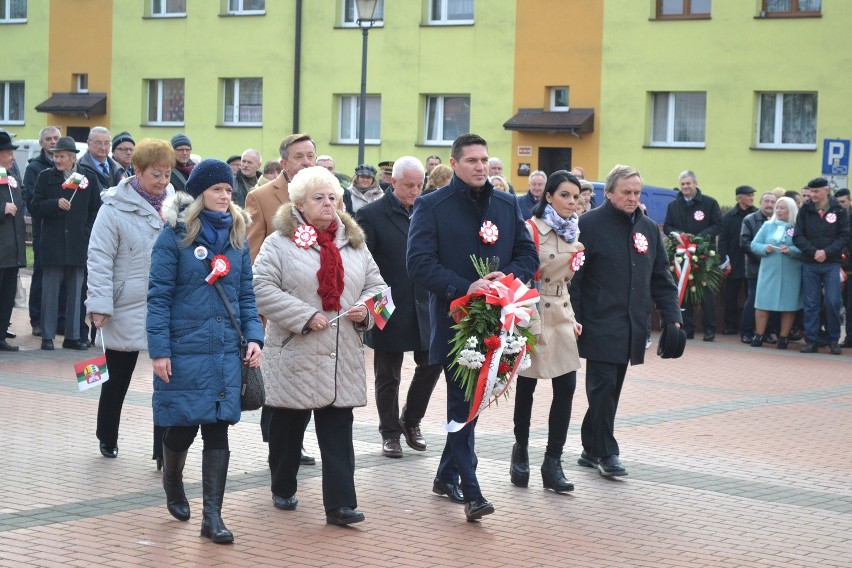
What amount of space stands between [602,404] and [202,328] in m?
3.09

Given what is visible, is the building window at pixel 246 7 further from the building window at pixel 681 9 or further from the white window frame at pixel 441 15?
Answer: the building window at pixel 681 9

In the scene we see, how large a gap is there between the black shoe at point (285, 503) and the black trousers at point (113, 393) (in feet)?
5.37

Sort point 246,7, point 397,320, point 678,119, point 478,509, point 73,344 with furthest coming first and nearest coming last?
point 246,7 < point 678,119 < point 73,344 < point 397,320 < point 478,509

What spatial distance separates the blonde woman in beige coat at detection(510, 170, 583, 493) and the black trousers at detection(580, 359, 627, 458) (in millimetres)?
253

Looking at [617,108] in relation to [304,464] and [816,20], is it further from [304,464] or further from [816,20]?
[304,464]

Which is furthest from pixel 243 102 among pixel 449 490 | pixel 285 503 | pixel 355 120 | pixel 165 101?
pixel 285 503

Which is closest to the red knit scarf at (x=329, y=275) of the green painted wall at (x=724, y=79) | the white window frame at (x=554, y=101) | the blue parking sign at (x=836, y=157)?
the blue parking sign at (x=836, y=157)

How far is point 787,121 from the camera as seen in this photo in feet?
101

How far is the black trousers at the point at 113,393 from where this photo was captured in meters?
9.34

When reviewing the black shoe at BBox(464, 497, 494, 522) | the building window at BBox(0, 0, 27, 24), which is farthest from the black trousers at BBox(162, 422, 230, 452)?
the building window at BBox(0, 0, 27, 24)

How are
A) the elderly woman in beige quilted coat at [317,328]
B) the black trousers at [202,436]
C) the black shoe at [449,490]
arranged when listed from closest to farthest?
the black trousers at [202,436], the elderly woman in beige quilted coat at [317,328], the black shoe at [449,490]

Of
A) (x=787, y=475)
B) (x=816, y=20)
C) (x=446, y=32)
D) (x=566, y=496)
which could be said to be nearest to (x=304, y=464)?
(x=566, y=496)

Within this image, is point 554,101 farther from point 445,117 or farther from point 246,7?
point 246,7

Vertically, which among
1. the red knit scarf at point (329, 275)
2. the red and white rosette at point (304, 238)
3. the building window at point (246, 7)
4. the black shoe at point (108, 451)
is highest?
the building window at point (246, 7)
